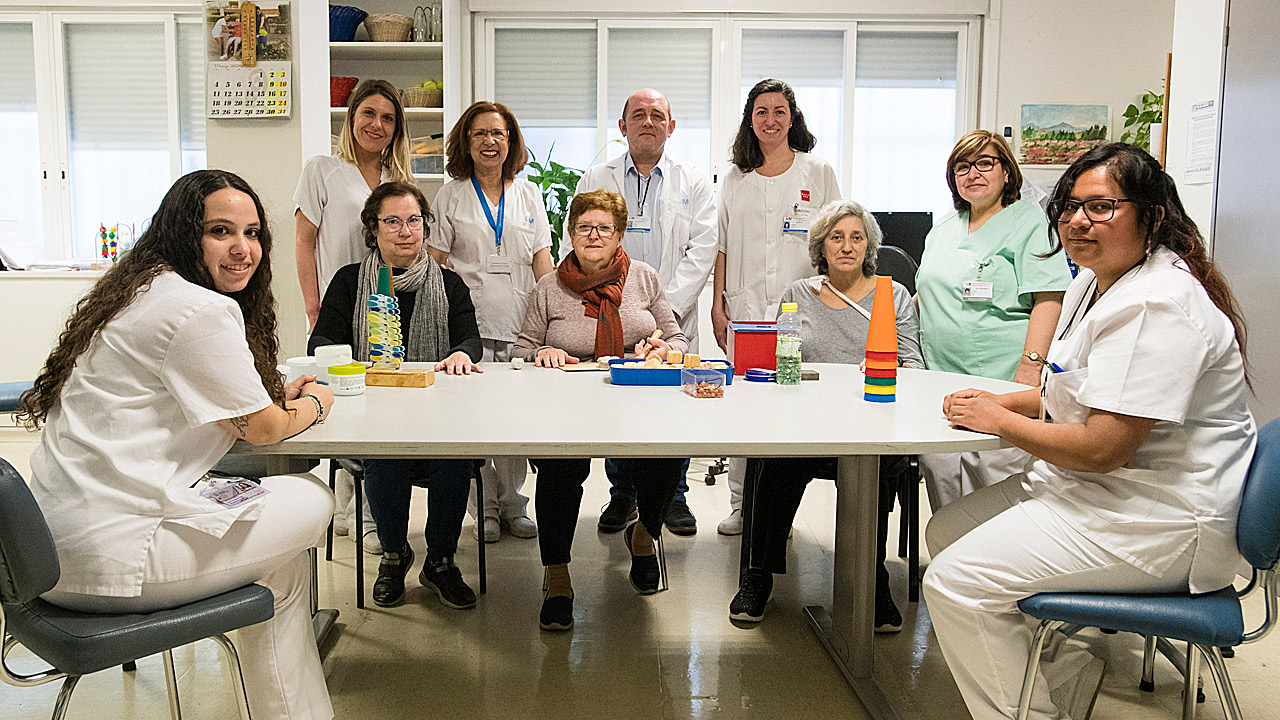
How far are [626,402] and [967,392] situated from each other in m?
0.75

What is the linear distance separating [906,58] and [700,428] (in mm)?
4944

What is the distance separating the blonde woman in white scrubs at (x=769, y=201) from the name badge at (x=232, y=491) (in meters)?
2.07

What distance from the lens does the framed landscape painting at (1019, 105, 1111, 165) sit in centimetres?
575

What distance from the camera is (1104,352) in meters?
1.59

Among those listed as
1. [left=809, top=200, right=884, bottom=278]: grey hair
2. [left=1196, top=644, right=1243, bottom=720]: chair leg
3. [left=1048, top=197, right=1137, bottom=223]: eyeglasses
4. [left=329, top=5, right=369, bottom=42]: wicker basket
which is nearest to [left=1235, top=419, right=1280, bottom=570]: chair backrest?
[left=1196, top=644, right=1243, bottom=720]: chair leg

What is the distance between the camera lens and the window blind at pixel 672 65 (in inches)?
233

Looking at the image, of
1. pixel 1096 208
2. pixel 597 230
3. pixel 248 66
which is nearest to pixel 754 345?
pixel 597 230

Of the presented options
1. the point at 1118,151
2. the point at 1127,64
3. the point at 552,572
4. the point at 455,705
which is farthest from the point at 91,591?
the point at 1127,64

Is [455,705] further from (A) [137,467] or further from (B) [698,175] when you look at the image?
(B) [698,175]

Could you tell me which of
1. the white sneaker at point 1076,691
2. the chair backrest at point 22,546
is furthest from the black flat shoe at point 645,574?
the chair backrest at point 22,546

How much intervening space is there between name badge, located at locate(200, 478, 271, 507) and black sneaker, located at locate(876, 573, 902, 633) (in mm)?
1723

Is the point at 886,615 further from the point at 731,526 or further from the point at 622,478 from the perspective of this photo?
the point at 622,478

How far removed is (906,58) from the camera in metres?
5.98

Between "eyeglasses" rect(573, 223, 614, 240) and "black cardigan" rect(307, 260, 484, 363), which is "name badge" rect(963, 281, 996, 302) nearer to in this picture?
"eyeglasses" rect(573, 223, 614, 240)
